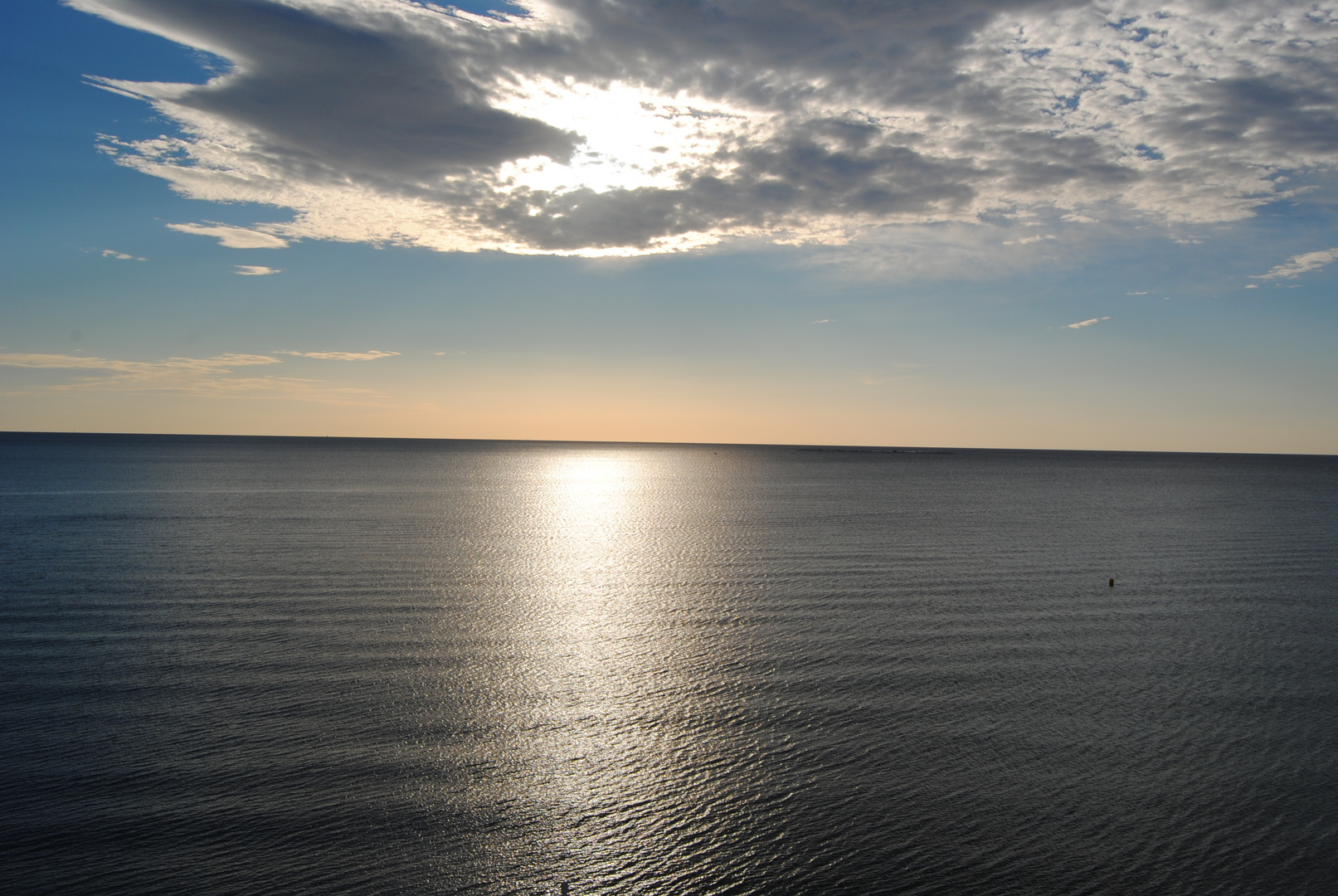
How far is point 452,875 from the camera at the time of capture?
10.8 meters

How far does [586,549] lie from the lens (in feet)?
146

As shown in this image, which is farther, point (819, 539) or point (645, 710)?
point (819, 539)

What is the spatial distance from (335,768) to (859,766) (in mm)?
9655

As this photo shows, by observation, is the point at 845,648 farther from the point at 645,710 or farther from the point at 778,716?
the point at 645,710

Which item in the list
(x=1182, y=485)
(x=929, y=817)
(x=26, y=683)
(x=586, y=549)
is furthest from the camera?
(x=1182, y=485)

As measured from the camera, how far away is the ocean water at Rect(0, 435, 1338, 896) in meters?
11.3

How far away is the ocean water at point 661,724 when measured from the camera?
1134 cm

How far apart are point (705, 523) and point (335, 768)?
1732 inches

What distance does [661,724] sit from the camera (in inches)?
646

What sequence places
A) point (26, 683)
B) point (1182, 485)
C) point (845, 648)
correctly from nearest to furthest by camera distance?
point (26, 683), point (845, 648), point (1182, 485)

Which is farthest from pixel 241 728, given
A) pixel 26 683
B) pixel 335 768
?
pixel 26 683

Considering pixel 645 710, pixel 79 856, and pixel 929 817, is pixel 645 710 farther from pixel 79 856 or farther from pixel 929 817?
pixel 79 856

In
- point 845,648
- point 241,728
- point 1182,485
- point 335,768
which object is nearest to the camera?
point 335,768

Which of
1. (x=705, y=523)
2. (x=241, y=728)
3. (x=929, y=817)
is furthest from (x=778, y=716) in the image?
(x=705, y=523)
